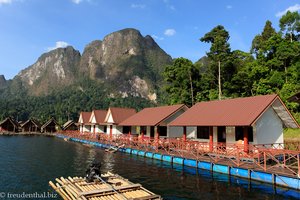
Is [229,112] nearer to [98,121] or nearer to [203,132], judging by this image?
[203,132]

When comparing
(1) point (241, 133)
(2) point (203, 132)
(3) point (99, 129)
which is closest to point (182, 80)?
(3) point (99, 129)

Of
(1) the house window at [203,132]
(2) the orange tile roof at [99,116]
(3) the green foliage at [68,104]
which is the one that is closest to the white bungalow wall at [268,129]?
(1) the house window at [203,132]

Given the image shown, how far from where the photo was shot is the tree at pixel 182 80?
55094mm

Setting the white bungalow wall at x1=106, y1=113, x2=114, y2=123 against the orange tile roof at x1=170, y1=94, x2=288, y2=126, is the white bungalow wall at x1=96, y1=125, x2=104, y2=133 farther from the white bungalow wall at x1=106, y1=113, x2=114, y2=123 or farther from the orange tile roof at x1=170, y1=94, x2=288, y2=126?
the orange tile roof at x1=170, y1=94, x2=288, y2=126

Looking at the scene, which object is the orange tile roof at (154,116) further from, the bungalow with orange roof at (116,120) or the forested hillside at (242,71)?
the forested hillside at (242,71)

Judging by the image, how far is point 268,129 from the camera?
23703mm

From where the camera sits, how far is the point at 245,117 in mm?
21703

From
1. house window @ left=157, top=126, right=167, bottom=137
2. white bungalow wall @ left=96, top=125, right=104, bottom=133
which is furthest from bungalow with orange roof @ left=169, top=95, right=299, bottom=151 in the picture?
white bungalow wall @ left=96, top=125, right=104, bottom=133

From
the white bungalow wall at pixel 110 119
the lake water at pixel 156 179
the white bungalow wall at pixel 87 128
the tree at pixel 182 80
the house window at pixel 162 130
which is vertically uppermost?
the tree at pixel 182 80

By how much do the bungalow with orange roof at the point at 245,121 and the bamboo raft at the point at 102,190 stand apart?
11.0 m

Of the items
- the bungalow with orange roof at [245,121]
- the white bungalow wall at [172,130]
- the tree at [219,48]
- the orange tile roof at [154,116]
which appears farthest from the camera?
the tree at [219,48]

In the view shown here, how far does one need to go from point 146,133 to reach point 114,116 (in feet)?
38.8

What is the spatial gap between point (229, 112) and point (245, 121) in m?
3.72

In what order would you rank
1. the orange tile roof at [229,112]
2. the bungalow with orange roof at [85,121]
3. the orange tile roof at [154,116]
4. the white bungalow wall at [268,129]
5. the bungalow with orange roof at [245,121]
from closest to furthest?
the orange tile roof at [229,112], the bungalow with orange roof at [245,121], the white bungalow wall at [268,129], the orange tile roof at [154,116], the bungalow with orange roof at [85,121]
